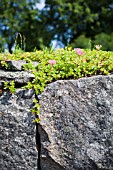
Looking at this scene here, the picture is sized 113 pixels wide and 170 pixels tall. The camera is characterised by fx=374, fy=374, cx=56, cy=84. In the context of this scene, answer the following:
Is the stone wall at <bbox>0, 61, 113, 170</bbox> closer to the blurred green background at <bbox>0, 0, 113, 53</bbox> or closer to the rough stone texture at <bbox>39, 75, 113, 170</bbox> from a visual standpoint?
the rough stone texture at <bbox>39, 75, 113, 170</bbox>

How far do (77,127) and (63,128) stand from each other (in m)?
0.11

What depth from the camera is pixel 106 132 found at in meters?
3.01

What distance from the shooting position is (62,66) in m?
3.15

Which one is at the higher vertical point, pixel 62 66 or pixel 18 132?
pixel 62 66

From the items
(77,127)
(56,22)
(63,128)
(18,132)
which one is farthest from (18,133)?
(56,22)

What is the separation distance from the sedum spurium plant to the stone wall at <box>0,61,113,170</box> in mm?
72

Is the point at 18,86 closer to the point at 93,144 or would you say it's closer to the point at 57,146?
the point at 57,146

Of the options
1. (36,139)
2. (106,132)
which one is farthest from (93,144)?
(36,139)

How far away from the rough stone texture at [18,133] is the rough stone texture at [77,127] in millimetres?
97

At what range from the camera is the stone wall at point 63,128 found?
301cm

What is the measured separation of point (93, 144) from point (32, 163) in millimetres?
520

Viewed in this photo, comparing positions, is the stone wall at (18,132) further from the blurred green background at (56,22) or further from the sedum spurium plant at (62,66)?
the blurred green background at (56,22)

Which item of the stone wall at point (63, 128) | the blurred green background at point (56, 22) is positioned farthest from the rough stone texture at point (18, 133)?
the blurred green background at point (56, 22)

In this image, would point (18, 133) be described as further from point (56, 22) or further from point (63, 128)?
point (56, 22)
